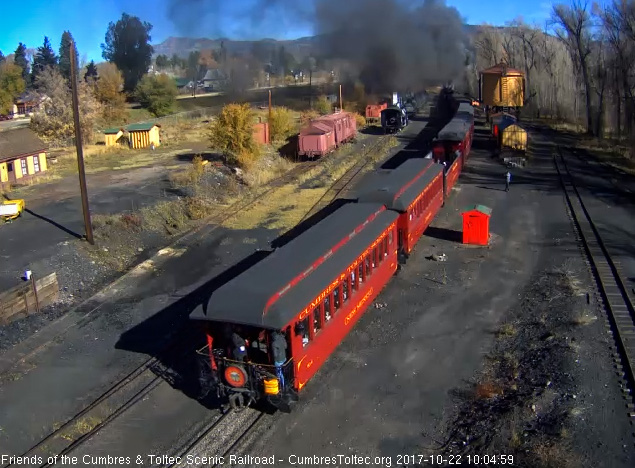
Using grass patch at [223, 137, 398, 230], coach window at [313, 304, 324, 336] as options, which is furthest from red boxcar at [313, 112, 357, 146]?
coach window at [313, 304, 324, 336]

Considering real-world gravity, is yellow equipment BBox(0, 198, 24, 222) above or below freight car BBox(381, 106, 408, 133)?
below

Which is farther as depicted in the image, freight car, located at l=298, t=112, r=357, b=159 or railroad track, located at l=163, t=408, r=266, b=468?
freight car, located at l=298, t=112, r=357, b=159

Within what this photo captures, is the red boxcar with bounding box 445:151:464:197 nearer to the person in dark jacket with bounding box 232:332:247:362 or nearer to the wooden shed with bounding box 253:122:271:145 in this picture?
the wooden shed with bounding box 253:122:271:145

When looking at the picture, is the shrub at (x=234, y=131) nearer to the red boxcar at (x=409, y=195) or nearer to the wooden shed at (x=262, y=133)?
the wooden shed at (x=262, y=133)

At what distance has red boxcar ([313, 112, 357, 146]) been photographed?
1679 inches

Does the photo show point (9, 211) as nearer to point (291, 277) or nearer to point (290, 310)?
point (291, 277)

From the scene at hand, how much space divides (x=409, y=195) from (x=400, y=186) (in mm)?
459

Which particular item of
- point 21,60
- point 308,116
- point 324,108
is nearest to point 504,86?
point 308,116

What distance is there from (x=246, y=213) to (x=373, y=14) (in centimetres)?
5493

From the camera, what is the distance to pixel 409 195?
19.2 metres

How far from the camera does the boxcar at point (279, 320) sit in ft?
34.7

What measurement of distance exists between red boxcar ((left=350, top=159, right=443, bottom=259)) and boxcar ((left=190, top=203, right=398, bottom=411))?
494 cm

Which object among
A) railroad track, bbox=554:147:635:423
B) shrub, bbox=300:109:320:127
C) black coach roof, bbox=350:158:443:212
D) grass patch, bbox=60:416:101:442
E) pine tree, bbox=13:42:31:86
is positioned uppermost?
pine tree, bbox=13:42:31:86

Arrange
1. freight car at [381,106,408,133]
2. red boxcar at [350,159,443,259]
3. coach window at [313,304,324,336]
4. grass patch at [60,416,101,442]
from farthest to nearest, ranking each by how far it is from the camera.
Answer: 1. freight car at [381,106,408,133]
2. red boxcar at [350,159,443,259]
3. coach window at [313,304,324,336]
4. grass patch at [60,416,101,442]
